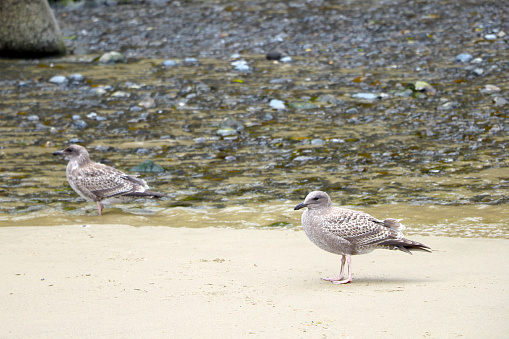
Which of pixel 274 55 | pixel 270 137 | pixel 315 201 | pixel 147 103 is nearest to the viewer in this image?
pixel 315 201

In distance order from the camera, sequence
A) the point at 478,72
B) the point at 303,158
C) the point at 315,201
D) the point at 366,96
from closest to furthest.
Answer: the point at 315,201, the point at 303,158, the point at 366,96, the point at 478,72

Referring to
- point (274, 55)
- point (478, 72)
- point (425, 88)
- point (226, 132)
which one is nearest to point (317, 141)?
point (226, 132)

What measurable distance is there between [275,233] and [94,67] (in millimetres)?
10670

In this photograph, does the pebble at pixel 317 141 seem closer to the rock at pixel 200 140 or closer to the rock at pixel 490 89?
the rock at pixel 200 140

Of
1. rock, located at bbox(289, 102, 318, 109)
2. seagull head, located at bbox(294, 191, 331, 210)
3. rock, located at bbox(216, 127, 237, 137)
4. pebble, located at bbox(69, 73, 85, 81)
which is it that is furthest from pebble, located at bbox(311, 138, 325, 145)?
pebble, located at bbox(69, 73, 85, 81)

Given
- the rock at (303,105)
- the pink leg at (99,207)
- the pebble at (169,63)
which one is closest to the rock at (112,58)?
the pebble at (169,63)

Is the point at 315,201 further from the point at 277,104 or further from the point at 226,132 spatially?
the point at 277,104

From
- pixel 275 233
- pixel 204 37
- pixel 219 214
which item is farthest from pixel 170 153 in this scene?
pixel 204 37

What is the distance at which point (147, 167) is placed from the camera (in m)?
10.4

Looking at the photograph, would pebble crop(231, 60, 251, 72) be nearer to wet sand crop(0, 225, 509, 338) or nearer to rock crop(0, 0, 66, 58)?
rock crop(0, 0, 66, 58)

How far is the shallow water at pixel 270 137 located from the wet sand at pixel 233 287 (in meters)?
0.85

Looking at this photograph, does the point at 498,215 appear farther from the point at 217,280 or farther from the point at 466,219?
the point at 217,280

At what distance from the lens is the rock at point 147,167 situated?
408 inches

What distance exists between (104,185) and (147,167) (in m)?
1.51
